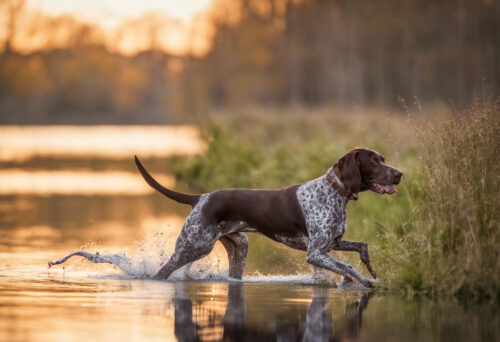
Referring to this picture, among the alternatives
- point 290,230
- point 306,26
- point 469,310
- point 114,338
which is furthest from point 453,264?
point 306,26

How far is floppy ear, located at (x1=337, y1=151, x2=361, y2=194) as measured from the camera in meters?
8.82

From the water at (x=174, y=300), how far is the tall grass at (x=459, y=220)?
1.06 feet

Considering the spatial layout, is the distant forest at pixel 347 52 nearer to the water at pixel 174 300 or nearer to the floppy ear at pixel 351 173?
the water at pixel 174 300

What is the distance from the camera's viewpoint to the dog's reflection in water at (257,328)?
260 inches

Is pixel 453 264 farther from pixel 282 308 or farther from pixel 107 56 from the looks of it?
pixel 107 56

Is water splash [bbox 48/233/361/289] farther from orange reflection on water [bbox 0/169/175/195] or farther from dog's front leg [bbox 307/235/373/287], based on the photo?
orange reflection on water [bbox 0/169/175/195]

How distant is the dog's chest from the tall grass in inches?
25.2

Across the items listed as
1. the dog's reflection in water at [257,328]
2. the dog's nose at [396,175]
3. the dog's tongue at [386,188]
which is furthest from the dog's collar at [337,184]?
the dog's reflection in water at [257,328]

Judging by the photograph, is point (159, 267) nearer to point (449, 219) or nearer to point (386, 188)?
point (386, 188)

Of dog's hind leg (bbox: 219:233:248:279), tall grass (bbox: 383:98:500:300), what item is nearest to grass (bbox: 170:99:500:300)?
tall grass (bbox: 383:98:500:300)

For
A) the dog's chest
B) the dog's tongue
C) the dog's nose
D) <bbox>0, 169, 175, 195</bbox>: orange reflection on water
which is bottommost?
the dog's chest

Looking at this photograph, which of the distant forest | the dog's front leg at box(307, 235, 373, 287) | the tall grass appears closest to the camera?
the tall grass

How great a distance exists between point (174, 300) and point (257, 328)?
162 centimetres

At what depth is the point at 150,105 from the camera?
10112 centimetres
